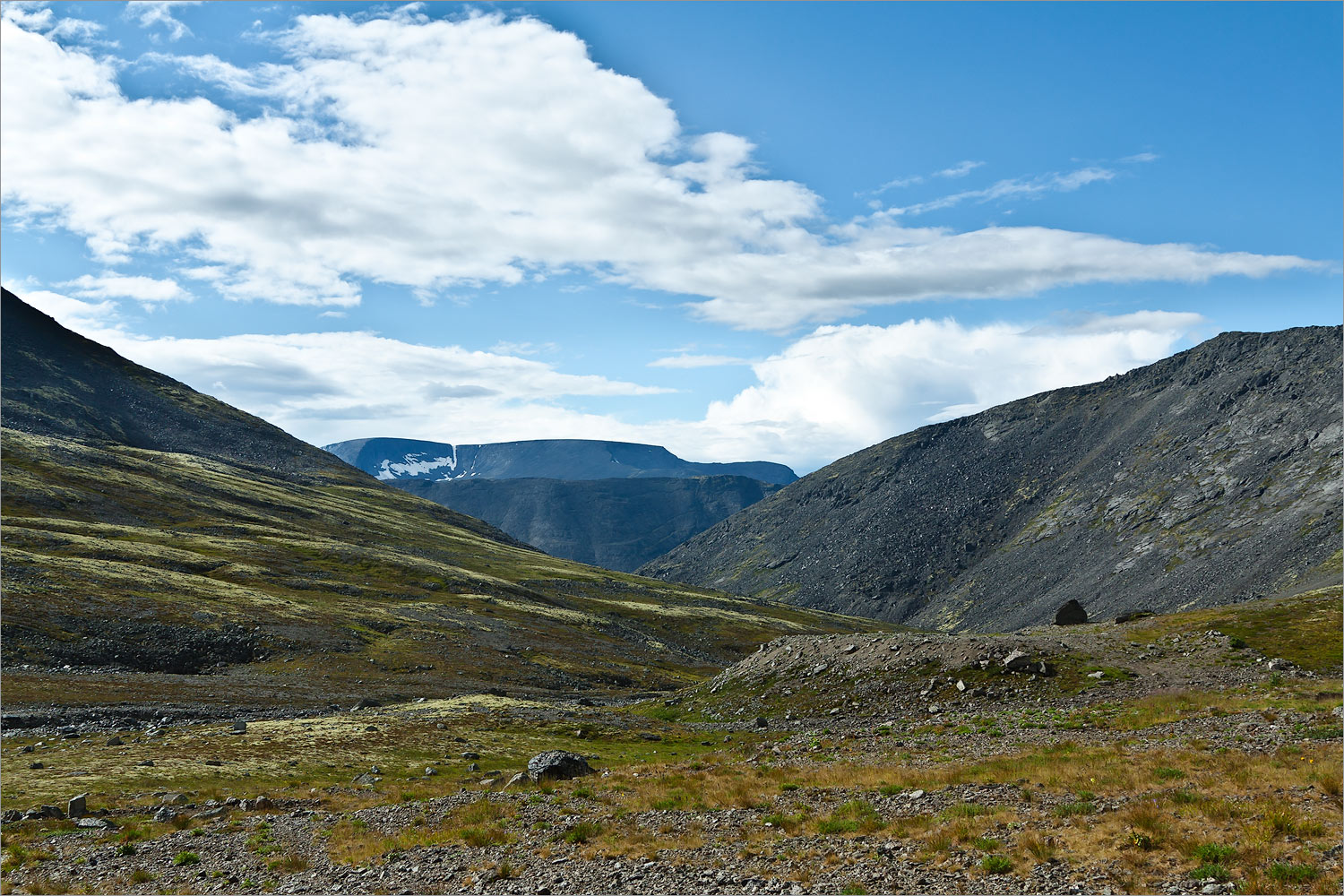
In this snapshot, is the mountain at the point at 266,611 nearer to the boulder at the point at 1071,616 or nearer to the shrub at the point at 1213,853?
the boulder at the point at 1071,616

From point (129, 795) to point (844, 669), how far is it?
43.2 meters

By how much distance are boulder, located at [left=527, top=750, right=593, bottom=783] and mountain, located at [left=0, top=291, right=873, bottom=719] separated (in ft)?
129

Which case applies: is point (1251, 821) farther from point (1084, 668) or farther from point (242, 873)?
point (1084, 668)

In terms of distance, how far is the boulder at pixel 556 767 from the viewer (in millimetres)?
36406

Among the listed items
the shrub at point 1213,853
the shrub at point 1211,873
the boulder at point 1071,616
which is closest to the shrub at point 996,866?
the shrub at point 1211,873

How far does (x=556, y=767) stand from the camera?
36.8m

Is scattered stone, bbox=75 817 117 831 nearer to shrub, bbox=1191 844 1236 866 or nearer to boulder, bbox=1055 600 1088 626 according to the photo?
shrub, bbox=1191 844 1236 866

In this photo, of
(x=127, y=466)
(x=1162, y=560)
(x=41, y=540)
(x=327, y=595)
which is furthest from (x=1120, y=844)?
(x=127, y=466)

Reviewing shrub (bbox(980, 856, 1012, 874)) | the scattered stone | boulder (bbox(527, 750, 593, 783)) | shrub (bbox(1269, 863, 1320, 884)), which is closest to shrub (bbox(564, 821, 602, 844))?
shrub (bbox(980, 856, 1012, 874))

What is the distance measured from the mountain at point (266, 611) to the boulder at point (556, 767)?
39274mm

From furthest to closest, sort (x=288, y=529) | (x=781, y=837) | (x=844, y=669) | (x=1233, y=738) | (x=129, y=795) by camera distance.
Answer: (x=288, y=529) < (x=844, y=669) < (x=129, y=795) < (x=1233, y=738) < (x=781, y=837)

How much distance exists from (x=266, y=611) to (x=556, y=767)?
259ft

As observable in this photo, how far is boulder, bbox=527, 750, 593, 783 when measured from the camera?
36.4 m

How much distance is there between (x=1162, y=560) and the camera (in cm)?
17938
